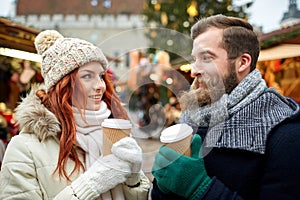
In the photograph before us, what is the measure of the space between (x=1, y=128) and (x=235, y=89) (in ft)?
8.69

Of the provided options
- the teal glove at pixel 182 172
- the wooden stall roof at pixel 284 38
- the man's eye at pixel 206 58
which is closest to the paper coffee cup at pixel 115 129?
the teal glove at pixel 182 172

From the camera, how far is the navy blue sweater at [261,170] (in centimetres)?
109

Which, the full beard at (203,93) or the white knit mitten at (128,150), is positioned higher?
the full beard at (203,93)

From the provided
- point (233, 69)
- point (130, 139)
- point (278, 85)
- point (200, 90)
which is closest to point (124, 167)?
point (130, 139)

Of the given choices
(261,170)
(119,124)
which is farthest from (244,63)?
(119,124)

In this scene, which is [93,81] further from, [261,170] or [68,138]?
[261,170]

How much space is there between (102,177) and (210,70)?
0.54 metres

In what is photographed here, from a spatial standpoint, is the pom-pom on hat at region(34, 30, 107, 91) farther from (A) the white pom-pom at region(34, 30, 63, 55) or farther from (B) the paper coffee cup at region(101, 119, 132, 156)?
(B) the paper coffee cup at region(101, 119, 132, 156)

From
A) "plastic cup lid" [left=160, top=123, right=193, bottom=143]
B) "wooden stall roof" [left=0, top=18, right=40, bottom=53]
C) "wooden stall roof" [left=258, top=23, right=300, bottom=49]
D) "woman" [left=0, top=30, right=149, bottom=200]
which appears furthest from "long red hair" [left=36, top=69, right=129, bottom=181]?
"wooden stall roof" [left=258, top=23, right=300, bottom=49]

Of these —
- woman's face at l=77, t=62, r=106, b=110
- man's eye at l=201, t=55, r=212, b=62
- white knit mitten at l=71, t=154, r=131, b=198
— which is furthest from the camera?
woman's face at l=77, t=62, r=106, b=110

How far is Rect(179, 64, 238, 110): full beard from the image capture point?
1.13 metres

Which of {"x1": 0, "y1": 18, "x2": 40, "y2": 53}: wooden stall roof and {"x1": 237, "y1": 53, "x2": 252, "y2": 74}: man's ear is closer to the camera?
{"x1": 237, "y1": 53, "x2": 252, "y2": 74}: man's ear

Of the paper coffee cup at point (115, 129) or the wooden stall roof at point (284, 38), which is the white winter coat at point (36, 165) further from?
the wooden stall roof at point (284, 38)

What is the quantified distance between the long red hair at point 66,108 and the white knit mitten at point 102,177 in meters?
0.10
